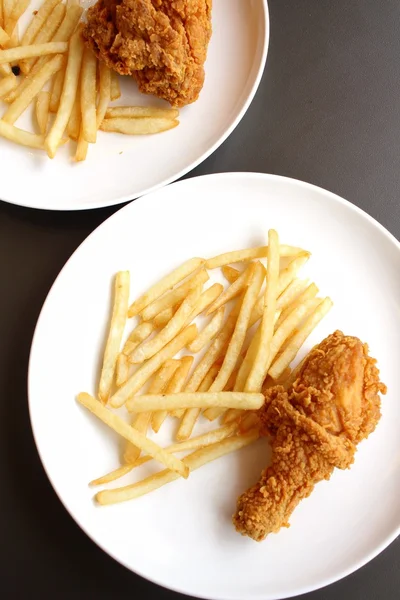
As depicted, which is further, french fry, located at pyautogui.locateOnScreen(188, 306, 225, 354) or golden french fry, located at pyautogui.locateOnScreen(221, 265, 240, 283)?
golden french fry, located at pyautogui.locateOnScreen(221, 265, 240, 283)

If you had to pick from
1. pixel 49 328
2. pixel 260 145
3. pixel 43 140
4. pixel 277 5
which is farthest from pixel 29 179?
pixel 277 5

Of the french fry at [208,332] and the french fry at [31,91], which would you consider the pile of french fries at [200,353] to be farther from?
the french fry at [31,91]

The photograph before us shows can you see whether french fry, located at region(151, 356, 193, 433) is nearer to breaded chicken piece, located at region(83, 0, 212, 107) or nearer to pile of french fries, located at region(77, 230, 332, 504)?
pile of french fries, located at region(77, 230, 332, 504)

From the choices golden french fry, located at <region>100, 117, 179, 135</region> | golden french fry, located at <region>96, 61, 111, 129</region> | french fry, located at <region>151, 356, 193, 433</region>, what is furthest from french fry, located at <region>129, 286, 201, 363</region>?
golden french fry, located at <region>96, 61, 111, 129</region>

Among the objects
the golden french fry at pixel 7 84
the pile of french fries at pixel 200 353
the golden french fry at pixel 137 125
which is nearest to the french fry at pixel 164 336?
the pile of french fries at pixel 200 353

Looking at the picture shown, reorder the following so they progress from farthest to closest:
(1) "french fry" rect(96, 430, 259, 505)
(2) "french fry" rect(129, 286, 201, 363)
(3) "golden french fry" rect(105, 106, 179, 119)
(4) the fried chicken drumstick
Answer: (3) "golden french fry" rect(105, 106, 179, 119) → (2) "french fry" rect(129, 286, 201, 363) → (1) "french fry" rect(96, 430, 259, 505) → (4) the fried chicken drumstick

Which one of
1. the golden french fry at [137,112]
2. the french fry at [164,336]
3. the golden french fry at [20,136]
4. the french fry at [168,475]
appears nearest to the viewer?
the french fry at [168,475]
